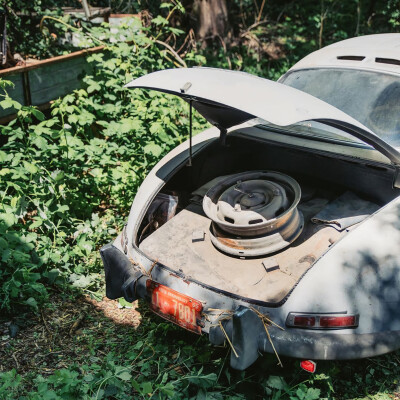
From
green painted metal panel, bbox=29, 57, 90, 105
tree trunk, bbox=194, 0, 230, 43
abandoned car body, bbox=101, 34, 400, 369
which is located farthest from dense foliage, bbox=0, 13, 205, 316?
tree trunk, bbox=194, 0, 230, 43

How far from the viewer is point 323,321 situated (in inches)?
105

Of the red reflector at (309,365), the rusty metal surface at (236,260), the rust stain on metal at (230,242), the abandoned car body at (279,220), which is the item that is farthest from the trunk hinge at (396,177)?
the red reflector at (309,365)

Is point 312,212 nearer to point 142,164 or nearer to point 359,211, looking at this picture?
point 359,211

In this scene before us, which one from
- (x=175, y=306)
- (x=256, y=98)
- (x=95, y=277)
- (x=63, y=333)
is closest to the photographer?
(x=256, y=98)

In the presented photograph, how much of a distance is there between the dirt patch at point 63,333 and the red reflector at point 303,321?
1.43m

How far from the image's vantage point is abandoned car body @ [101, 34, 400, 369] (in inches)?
106

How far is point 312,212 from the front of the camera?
11.9ft

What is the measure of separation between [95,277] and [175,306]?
131 centimetres

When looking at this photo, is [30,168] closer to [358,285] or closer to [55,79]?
[55,79]

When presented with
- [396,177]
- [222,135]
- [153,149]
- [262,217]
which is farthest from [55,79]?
[396,177]

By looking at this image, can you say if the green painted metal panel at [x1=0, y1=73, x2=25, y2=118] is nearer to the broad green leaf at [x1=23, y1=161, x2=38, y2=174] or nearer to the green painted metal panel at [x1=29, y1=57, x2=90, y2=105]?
the green painted metal panel at [x1=29, y1=57, x2=90, y2=105]

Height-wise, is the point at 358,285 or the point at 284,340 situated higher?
the point at 358,285

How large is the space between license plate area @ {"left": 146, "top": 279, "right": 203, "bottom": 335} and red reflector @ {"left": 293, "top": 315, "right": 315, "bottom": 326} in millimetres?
565

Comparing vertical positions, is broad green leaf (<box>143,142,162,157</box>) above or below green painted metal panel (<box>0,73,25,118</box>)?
below
